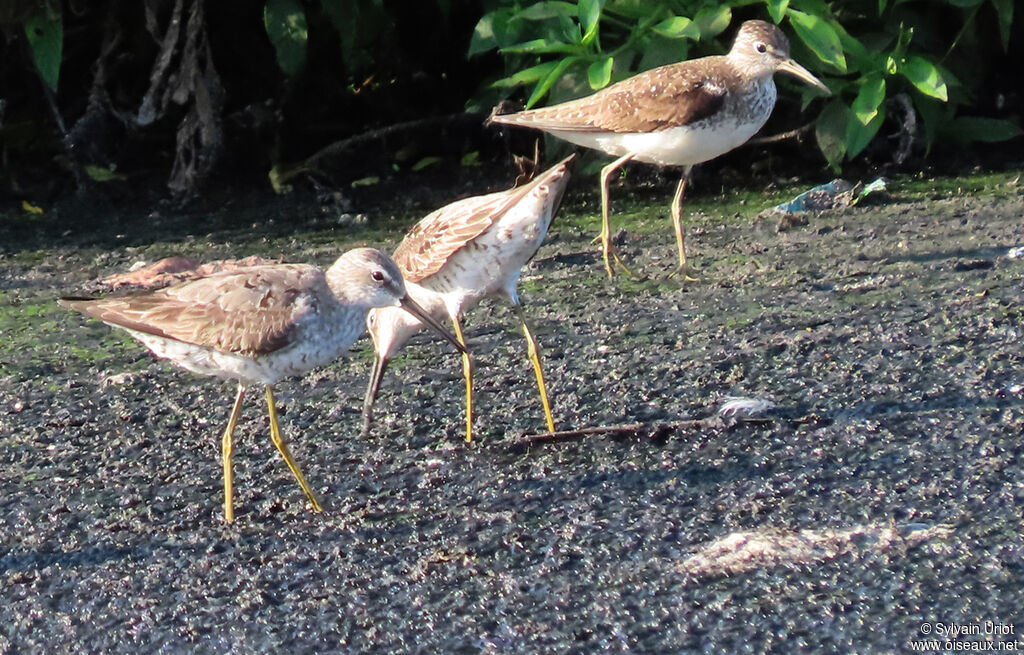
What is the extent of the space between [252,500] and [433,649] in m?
1.27

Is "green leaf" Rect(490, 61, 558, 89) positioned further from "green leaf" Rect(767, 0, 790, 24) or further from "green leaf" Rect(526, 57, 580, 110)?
"green leaf" Rect(767, 0, 790, 24)

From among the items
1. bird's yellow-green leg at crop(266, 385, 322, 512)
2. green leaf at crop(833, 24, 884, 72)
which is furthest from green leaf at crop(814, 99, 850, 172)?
bird's yellow-green leg at crop(266, 385, 322, 512)

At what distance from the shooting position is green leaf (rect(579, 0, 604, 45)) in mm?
7160

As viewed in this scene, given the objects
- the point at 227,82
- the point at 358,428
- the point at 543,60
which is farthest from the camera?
the point at 227,82

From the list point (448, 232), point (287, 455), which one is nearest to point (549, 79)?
point (448, 232)

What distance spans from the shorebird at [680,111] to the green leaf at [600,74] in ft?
0.26

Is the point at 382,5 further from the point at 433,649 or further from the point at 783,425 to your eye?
the point at 433,649

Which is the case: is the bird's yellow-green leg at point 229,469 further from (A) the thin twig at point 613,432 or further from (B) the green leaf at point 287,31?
(B) the green leaf at point 287,31

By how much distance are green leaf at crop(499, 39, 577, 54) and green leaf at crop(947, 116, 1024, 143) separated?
269 centimetres

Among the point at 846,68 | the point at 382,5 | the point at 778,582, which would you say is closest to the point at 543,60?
the point at 382,5

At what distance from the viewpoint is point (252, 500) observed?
4492mm

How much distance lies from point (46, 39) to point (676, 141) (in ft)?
12.7

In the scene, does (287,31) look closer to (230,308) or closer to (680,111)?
(680,111)

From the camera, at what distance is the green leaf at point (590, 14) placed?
7.16m
